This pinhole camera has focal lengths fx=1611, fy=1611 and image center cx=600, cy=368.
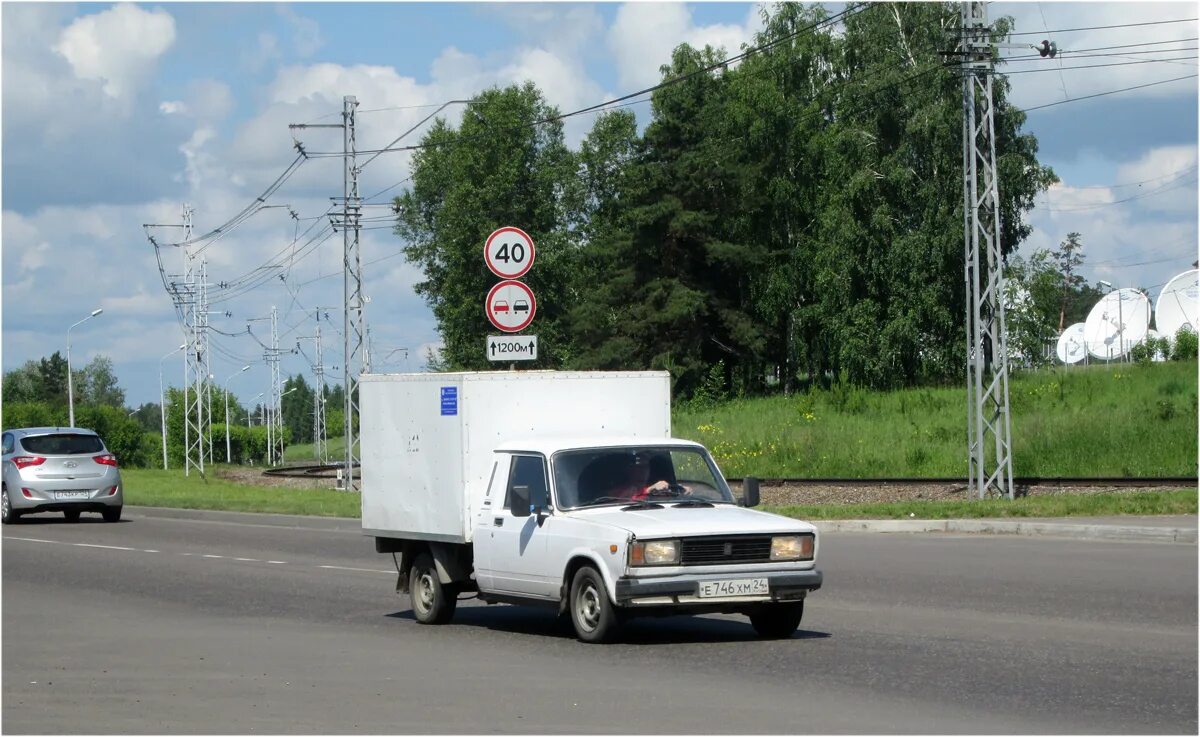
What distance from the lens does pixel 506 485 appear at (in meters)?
13.9

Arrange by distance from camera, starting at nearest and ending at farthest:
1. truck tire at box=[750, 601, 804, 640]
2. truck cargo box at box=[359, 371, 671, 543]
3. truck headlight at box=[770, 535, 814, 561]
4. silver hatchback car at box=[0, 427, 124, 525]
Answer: truck headlight at box=[770, 535, 814, 561]
truck tire at box=[750, 601, 804, 640]
truck cargo box at box=[359, 371, 671, 543]
silver hatchback car at box=[0, 427, 124, 525]

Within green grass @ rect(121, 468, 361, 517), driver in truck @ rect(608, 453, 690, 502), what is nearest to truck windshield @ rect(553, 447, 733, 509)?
driver in truck @ rect(608, 453, 690, 502)

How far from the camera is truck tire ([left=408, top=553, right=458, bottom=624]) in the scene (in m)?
14.7

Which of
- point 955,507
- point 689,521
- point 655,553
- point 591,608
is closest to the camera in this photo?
point 655,553

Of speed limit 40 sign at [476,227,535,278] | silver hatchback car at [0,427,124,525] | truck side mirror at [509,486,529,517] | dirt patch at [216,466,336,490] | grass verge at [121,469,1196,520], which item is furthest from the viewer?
dirt patch at [216,466,336,490]

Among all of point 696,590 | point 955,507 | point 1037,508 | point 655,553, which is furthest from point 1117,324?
point 655,553

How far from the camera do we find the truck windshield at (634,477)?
43.7 feet

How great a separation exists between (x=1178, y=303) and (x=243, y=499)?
48902 mm

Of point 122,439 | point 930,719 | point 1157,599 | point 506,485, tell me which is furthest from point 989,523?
point 122,439

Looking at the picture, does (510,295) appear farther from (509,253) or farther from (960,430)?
(960,430)

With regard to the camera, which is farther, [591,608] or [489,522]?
[489,522]

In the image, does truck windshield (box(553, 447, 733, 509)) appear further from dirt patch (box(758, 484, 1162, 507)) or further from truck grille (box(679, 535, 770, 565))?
dirt patch (box(758, 484, 1162, 507))

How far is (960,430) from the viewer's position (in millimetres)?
43844

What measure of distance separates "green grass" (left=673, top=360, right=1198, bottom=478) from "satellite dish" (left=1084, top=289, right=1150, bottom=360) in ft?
68.7
